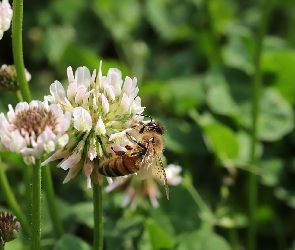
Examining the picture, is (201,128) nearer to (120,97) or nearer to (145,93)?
(145,93)

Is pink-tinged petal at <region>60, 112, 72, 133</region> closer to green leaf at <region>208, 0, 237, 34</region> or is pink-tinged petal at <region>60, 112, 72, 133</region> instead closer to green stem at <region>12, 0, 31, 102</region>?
green stem at <region>12, 0, 31, 102</region>

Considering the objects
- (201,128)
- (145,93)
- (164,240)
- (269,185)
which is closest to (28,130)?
(164,240)

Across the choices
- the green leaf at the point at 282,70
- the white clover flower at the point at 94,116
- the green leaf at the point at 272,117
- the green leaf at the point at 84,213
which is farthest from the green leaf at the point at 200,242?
the green leaf at the point at 282,70

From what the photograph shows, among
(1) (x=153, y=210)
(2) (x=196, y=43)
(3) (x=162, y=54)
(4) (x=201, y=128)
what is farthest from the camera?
(3) (x=162, y=54)

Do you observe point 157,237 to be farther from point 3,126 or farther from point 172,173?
point 3,126

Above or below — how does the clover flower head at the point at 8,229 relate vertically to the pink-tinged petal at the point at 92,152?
below

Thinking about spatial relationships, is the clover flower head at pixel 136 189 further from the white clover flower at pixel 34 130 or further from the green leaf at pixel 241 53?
the green leaf at pixel 241 53
